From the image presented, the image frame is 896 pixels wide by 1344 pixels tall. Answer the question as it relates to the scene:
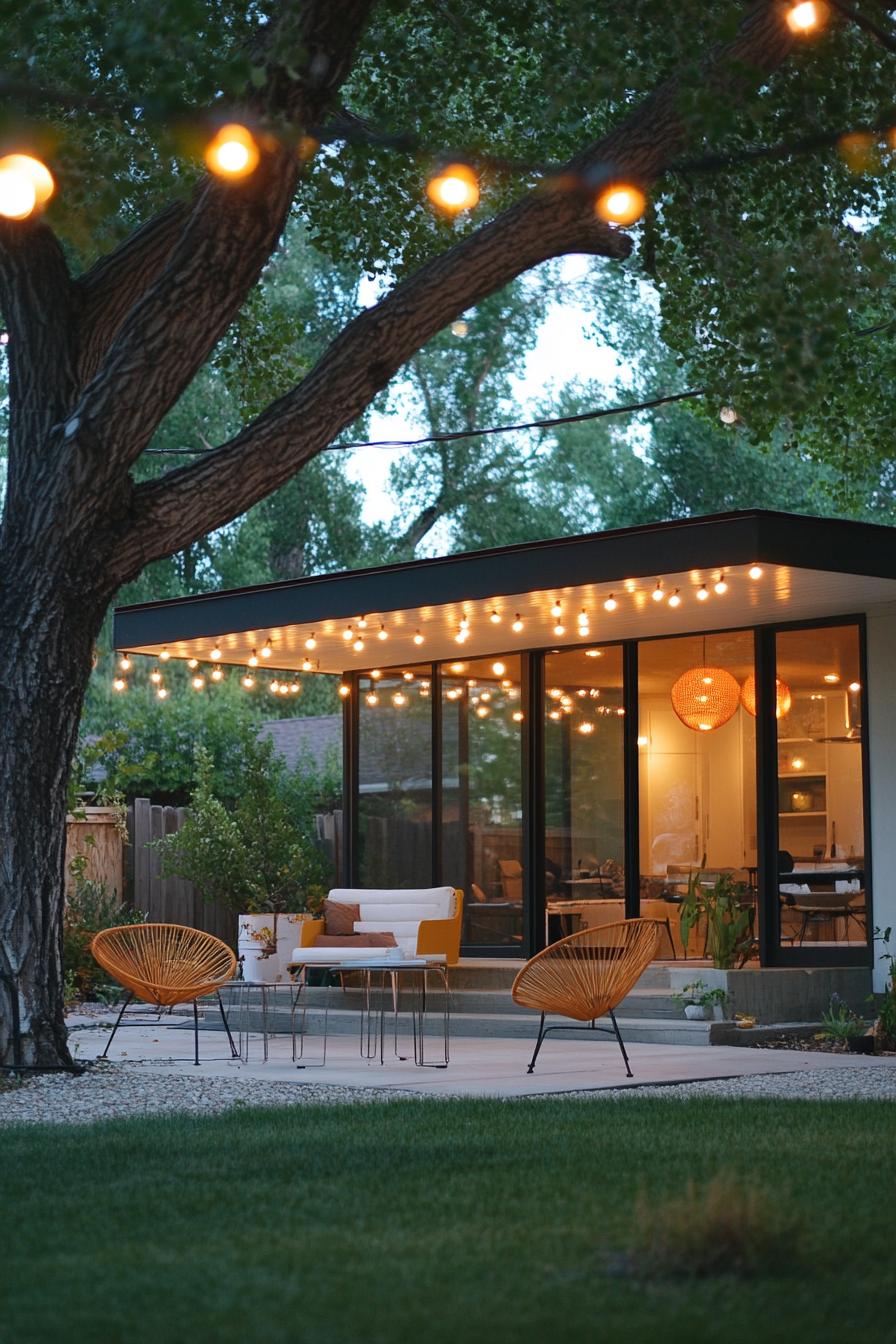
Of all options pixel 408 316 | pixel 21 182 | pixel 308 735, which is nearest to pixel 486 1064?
pixel 408 316

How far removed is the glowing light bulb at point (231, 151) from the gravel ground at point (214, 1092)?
148 inches

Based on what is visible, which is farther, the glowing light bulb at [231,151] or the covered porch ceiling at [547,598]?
the covered porch ceiling at [547,598]

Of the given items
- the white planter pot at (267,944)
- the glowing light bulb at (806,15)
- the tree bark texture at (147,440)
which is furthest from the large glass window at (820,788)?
the glowing light bulb at (806,15)

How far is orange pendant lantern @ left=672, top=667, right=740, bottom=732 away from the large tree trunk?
6.28 meters

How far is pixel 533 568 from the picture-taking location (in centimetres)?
1140

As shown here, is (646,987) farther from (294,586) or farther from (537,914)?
(294,586)

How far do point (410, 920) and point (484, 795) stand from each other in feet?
6.19

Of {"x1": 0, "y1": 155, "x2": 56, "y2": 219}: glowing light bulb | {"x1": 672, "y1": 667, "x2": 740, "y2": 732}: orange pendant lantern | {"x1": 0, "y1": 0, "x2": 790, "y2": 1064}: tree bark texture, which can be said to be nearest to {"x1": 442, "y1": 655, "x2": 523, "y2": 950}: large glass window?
{"x1": 672, "y1": 667, "x2": 740, "y2": 732}: orange pendant lantern

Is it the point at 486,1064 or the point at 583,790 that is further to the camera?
the point at 583,790

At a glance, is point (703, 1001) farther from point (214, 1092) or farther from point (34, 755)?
point (34, 755)

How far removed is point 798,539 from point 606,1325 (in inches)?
285

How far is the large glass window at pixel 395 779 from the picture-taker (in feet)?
49.9

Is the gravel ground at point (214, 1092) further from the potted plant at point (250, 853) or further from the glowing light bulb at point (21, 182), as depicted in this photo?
the potted plant at point (250, 853)

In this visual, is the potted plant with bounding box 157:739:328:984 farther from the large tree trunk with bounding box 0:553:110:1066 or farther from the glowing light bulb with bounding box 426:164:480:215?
the glowing light bulb with bounding box 426:164:480:215
